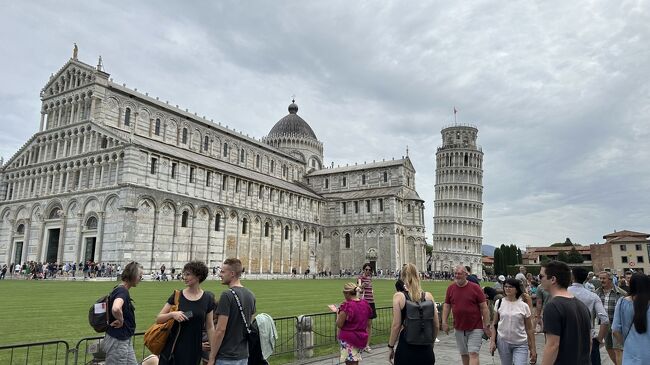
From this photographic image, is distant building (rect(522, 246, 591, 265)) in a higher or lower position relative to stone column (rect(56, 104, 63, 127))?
lower

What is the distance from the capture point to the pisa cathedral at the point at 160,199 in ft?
126

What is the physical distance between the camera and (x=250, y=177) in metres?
50.7

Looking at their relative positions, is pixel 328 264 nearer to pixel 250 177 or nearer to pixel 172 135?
pixel 250 177

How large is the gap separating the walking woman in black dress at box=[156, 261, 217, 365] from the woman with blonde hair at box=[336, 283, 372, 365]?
2243mm

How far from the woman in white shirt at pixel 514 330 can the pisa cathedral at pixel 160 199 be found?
1356 inches

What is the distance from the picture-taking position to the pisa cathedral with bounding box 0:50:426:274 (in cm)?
3834

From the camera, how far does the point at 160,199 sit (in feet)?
129

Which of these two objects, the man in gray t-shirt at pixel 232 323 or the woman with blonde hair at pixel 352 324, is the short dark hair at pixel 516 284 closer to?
the woman with blonde hair at pixel 352 324

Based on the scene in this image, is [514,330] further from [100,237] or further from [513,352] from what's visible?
[100,237]

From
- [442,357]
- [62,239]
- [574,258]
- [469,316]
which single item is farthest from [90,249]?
[574,258]

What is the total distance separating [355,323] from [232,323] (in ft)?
7.45

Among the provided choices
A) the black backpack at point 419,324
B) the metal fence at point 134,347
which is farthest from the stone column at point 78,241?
the black backpack at point 419,324

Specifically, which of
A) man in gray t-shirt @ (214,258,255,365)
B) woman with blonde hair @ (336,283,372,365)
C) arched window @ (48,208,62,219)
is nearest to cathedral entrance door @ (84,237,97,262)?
arched window @ (48,208,62,219)

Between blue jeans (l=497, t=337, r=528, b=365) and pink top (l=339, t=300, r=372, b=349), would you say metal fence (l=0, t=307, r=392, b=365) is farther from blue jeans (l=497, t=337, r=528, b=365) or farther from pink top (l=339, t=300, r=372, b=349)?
blue jeans (l=497, t=337, r=528, b=365)
